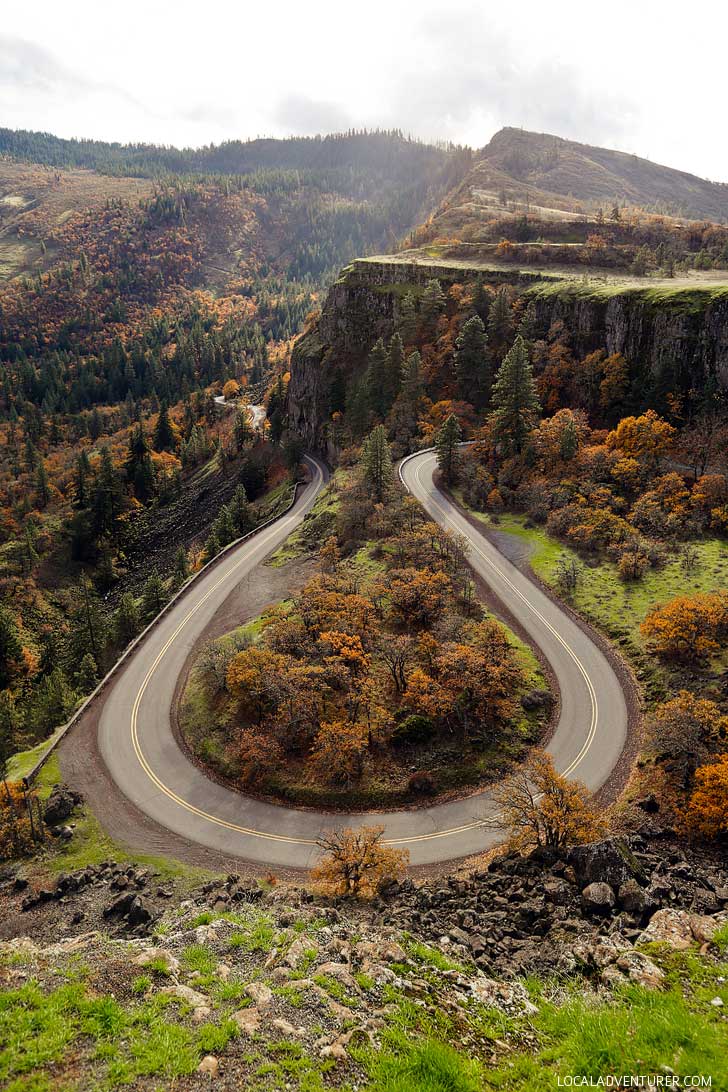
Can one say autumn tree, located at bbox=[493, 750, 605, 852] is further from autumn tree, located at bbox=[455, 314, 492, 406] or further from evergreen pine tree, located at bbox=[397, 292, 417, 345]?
evergreen pine tree, located at bbox=[397, 292, 417, 345]

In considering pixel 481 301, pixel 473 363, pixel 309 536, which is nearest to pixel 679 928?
pixel 309 536

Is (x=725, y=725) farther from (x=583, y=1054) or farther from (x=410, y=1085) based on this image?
(x=410, y=1085)

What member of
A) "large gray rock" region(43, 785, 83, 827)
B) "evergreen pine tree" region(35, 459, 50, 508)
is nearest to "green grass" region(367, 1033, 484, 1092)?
"large gray rock" region(43, 785, 83, 827)

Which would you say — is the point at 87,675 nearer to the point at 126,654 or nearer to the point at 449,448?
the point at 126,654

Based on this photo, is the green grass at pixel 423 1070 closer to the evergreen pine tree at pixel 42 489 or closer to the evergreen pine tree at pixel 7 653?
the evergreen pine tree at pixel 7 653

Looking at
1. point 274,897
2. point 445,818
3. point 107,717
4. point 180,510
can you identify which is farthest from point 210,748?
point 180,510
